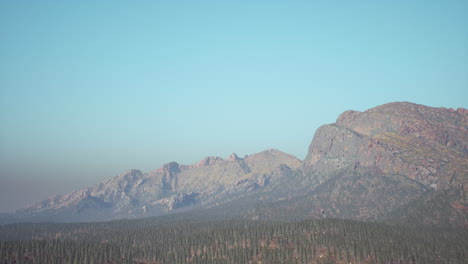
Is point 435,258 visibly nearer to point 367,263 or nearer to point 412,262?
point 412,262

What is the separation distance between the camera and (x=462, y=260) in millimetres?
191750

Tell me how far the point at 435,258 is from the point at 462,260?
11514mm

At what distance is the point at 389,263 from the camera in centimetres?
19750

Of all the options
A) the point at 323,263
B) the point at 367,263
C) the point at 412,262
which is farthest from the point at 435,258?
the point at 323,263

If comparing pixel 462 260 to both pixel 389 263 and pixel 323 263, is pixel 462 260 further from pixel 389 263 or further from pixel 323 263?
pixel 323 263

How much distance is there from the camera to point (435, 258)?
19775 cm

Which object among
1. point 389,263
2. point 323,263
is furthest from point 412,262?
point 323,263

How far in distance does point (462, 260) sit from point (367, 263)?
4324 cm

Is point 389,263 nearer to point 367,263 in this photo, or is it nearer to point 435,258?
point 367,263

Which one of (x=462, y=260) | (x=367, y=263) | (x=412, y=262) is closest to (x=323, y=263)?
(x=367, y=263)

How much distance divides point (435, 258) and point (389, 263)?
74.3 ft

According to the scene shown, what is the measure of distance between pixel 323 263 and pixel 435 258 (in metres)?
54.3

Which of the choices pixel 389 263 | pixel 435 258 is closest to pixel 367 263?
pixel 389 263

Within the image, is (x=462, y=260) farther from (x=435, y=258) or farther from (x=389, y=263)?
(x=389, y=263)
